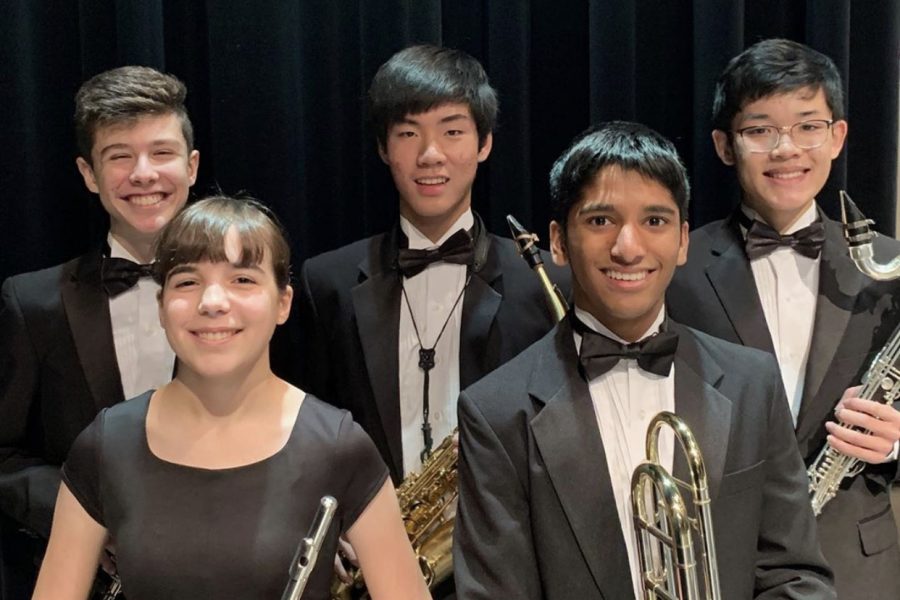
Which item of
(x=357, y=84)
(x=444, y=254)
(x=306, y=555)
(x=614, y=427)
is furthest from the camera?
(x=357, y=84)

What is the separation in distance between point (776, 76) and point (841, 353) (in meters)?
0.65

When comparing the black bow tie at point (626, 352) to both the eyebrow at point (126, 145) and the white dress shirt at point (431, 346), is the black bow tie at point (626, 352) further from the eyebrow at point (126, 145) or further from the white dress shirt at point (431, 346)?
the eyebrow at point (126, 145)

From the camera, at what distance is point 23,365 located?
2.29 m

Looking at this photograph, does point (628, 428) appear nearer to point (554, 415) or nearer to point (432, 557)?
point (554, 415)

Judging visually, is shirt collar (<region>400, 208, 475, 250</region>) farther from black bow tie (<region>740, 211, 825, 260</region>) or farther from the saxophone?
the saxophone

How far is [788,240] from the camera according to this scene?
91.8 inches

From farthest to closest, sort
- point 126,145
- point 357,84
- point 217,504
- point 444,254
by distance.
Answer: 1. point 357,84
2. point 444,254
3. point 126,145
4. point 217,504

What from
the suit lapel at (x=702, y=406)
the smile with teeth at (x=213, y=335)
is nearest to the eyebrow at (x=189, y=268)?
the smile with teeth at (x=213, y=335)

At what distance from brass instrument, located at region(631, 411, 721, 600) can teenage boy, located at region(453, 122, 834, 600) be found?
0.25ft

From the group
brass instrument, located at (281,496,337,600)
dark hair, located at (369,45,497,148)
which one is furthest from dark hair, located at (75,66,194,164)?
brass instrument, located at (281,496,337,600)

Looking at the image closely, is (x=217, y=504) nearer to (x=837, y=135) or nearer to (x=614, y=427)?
(x=614, y=427)

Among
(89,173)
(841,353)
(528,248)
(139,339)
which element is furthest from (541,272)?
(89,173)

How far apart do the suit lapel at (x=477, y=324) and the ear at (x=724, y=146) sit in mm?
619

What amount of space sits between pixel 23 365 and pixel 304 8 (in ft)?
3.85
